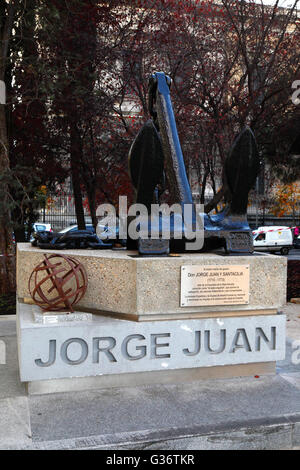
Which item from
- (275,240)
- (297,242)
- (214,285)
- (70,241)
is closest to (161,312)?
(214,285)

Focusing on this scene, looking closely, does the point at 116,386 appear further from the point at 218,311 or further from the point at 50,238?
the point at 50,238

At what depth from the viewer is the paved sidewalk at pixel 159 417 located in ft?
10.8

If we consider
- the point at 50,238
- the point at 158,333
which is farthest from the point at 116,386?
the point at 50,238

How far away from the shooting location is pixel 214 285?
14.3 feet

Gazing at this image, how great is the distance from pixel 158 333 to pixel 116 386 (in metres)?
0.56

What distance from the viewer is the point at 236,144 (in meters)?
4.51

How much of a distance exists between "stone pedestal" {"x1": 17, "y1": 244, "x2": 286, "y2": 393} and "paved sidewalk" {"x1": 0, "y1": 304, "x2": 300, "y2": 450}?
16 centimetres

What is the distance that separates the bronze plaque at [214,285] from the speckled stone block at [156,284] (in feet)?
0.14

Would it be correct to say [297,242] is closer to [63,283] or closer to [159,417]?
[63,283]

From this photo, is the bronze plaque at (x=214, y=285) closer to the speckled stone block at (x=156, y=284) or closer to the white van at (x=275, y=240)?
the speckled stone block at (x=156, y=284)

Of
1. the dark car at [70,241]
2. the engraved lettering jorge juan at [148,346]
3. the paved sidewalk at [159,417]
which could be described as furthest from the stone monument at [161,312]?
the dark car at [70,241]

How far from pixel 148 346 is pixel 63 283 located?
0.88m

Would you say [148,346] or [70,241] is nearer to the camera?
[148,346]

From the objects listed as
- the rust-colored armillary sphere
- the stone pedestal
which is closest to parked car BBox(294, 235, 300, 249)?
the stone pedestal
